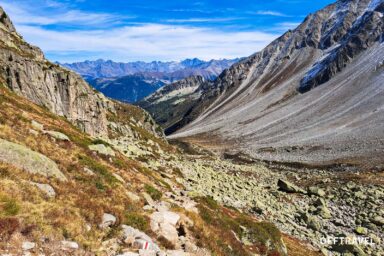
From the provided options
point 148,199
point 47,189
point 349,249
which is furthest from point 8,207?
point 349,249

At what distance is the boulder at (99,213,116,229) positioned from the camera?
13.3 meters

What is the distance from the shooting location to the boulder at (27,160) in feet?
49.0

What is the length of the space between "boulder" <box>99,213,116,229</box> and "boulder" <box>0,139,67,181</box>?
3.49m

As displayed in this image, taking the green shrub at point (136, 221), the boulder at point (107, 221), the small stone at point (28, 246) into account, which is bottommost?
the green shrub at point (136, 221)

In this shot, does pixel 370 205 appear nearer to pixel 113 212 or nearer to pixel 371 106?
pixel 113 212

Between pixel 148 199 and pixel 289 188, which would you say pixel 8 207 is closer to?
pixel 148 199

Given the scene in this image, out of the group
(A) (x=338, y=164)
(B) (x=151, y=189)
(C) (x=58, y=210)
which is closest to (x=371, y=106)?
(A) (x=338, y=164)

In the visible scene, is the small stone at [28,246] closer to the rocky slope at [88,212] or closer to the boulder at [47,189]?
the rocky slope at [88,212]

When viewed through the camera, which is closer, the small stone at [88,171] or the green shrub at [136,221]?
the green shrub at [136,221]

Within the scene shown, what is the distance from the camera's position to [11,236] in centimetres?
1031

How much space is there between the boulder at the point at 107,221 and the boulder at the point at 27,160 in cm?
349

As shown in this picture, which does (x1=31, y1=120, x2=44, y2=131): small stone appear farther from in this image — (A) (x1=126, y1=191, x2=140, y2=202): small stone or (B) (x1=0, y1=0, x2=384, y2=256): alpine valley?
(A) (x1=126, y1=191, x2=140, y2=202): small stone

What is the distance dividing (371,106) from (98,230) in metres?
144

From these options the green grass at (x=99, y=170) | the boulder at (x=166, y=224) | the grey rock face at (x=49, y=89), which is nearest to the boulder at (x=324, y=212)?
the boulder at (x=166, y=224)
